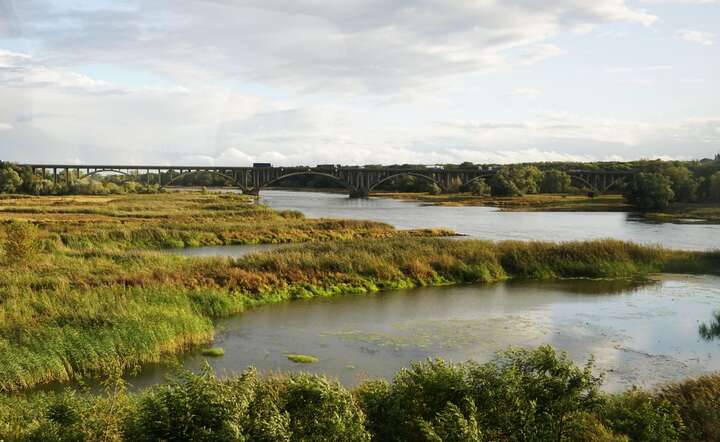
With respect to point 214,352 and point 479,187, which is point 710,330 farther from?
point 479,187

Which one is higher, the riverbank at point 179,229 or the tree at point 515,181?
the tree at point 515,181

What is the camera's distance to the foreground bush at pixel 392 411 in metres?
11.1

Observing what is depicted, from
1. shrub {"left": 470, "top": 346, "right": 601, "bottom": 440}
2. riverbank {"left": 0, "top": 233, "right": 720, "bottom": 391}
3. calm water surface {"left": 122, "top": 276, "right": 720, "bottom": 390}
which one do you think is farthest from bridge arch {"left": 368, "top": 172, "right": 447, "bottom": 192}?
shrub {"left": 470, "top": 346, "right": 601, "bottom": 440}

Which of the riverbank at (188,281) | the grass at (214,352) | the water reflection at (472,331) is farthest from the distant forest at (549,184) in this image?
the grass at (214,352)

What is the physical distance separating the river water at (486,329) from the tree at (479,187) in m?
125

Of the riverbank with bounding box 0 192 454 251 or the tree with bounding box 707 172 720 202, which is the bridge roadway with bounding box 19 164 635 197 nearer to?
the tree with bounding box 707 172 720 202

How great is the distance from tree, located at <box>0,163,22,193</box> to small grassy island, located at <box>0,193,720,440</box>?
9151cm

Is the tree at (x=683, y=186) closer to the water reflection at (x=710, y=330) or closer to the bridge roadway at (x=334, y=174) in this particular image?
the bridge roadway at (x=334, y=174)

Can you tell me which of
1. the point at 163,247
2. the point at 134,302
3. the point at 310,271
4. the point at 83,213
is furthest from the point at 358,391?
the point at 83,213

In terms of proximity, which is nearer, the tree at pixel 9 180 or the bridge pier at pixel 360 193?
the tree at pixel 9 180

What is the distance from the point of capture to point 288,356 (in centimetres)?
1994

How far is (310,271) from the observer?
32094 millimetres

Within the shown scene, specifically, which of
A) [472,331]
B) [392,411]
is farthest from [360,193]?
[392,411]

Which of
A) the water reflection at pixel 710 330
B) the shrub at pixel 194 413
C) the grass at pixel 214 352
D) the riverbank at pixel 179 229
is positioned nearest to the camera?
the shrub at pixel 194 413
